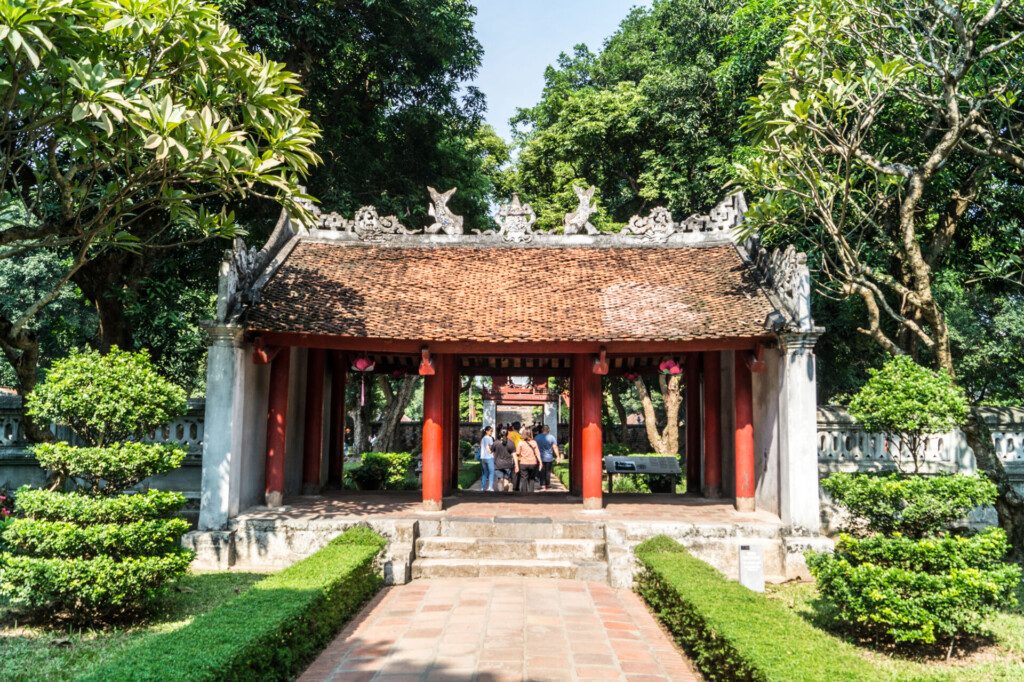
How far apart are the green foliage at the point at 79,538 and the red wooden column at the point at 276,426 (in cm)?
426

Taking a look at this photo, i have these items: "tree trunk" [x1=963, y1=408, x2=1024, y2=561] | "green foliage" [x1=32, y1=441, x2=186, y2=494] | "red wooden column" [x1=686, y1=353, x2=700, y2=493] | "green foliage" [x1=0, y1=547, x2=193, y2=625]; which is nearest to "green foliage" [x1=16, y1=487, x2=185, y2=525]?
"green foliage" [x1=32, y1=441, x2=186, y2=494]

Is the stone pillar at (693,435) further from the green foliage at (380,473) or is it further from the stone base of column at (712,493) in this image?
the green foliage at (380,473)

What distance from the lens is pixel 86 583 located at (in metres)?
6.74

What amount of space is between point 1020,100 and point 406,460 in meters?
16.9

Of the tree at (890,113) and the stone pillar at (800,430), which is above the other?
the tree at (890,113)

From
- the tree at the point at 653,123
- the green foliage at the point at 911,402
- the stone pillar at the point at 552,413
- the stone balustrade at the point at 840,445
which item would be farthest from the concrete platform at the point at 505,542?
the stone pillar at the point at 552,413

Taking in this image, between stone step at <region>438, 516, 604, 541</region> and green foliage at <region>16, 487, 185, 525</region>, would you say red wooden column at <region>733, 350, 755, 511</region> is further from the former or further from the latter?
green foliage at <region>16, 487, 185, 525</region>

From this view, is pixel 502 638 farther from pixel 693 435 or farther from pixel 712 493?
pixel 693 435

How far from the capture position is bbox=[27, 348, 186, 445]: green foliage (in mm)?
A: 7191

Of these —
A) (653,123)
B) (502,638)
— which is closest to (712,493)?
(502,638)

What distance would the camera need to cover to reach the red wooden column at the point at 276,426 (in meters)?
11.4

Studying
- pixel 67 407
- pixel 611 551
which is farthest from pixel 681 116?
pixel 67 407

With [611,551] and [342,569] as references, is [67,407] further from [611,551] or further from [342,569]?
[611,551]

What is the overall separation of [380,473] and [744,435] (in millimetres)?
9180
